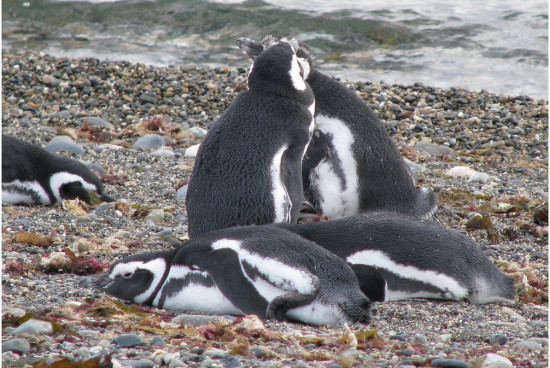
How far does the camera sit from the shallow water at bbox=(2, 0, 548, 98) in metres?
12.6

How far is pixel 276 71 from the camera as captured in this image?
4.37 meters

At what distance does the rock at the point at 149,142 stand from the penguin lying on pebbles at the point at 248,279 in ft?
12.3

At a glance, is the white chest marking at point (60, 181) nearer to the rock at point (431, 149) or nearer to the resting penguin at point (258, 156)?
the resting penguin at point (258, 156)

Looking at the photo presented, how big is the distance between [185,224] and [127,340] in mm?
2312

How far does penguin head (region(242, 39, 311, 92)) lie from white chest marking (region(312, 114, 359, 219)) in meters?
0.33

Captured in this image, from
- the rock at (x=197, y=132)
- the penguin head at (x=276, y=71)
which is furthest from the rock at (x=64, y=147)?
the penguin head at (x=276, y=71)

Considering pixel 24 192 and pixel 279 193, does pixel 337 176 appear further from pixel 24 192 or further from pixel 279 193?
pixel 24 192

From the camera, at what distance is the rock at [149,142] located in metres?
7.10

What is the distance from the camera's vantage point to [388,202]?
15.6ft

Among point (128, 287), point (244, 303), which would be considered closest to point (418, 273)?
point (244, 303)

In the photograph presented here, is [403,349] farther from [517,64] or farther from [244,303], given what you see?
[517,64]

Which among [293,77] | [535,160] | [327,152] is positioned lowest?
[535,160]

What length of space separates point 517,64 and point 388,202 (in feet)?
29.1

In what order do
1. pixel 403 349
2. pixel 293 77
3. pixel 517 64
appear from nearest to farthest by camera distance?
1. pixel 403 349
2. pixel 293 77
3. pixel 517 64
